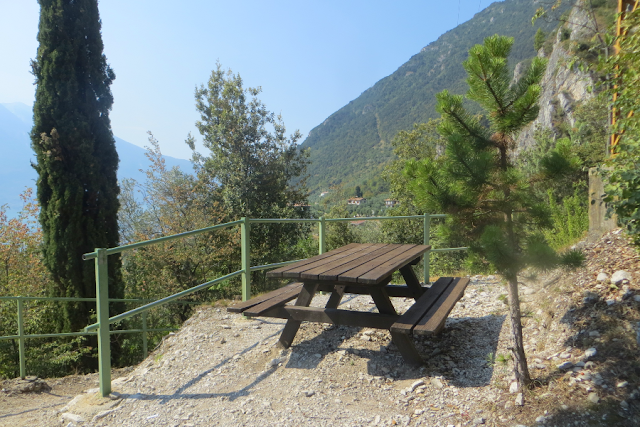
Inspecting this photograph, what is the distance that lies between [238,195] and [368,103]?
78.4m

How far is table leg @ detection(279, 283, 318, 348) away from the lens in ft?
10.7

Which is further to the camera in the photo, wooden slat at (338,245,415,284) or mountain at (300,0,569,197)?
mountain at (300,0,569,197)

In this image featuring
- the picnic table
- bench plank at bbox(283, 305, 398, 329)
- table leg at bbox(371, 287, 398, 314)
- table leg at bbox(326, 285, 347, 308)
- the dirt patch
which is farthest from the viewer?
table leg at bbox(326, 285, 347, 308)

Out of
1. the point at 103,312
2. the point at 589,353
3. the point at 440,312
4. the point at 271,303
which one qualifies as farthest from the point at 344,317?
the point at 103,312

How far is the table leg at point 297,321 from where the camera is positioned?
3.27 meters

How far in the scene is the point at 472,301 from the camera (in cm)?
464

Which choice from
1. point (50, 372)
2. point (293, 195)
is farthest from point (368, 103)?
point (50, 372)

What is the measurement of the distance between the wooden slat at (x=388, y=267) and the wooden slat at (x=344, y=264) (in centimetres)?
21

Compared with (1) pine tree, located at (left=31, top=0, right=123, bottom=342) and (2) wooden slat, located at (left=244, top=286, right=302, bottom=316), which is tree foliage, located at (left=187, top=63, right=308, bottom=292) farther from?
(2) wooden slat, located at (left=244, top=286, right=302, bottom=316)

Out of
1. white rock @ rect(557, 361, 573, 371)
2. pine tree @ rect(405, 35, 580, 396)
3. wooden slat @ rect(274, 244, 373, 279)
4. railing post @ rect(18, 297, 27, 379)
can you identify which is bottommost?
railing post @ rect(18, 297, 27, 379)

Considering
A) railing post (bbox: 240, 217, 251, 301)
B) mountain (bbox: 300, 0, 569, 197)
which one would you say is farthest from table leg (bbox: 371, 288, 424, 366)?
mountain (bbox: 300, 0, 569, 197)

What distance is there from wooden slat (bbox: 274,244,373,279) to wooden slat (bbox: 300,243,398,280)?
0.03 m

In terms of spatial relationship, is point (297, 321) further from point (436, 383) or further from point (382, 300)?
point (436, 383)

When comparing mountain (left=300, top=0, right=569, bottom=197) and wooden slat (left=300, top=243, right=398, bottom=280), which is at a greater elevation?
mountain (left=300, top=0, right=569, bottom=197)
